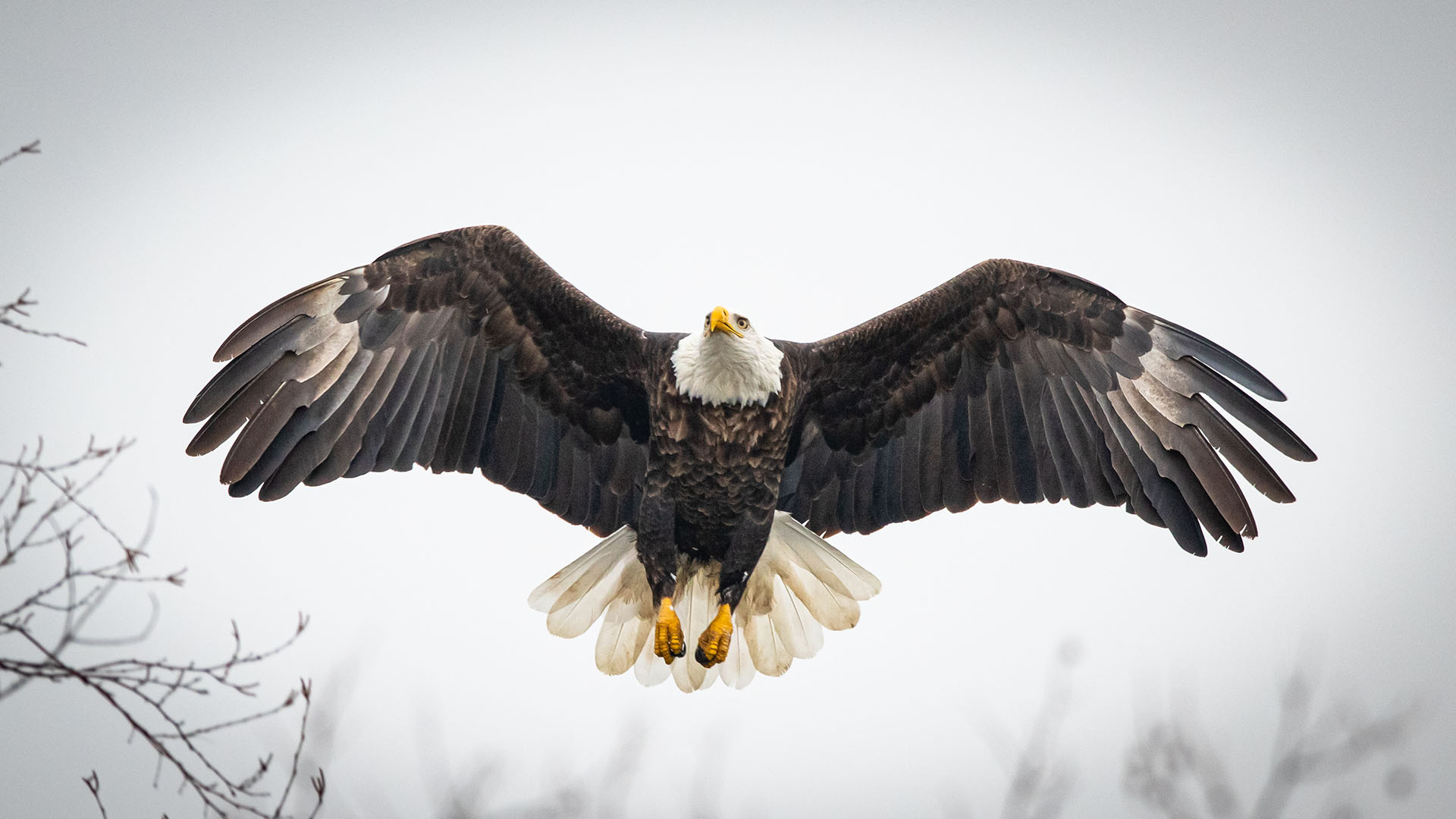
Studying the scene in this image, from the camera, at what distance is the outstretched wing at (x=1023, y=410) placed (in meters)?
4.97

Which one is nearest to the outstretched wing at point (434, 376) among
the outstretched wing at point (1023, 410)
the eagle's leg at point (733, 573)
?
the eagle's leg at point (733, 573)

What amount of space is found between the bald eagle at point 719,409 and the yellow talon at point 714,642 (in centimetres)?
1

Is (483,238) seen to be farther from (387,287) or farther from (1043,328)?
(1043,328)

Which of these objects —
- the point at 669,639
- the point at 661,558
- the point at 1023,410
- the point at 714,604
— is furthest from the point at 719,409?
the point at 1023,410

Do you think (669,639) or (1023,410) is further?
(1023,410)

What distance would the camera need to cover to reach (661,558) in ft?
16.9

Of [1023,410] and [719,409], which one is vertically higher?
[1023,410]

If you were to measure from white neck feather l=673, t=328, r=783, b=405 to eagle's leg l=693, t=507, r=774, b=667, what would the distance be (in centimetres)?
54

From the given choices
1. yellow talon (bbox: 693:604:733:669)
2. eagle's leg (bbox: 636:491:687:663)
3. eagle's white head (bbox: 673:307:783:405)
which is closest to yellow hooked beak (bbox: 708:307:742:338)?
eagle's white head (bbox: 673:307:783:405)

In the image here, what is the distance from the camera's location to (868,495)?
546cm

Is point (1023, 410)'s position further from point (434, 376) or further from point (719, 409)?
point (434, 376)

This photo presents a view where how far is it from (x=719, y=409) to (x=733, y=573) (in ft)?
2.62

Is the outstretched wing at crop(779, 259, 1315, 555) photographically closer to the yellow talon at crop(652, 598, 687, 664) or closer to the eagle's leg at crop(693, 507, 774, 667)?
the eagle's leg at crop(693, 507, 774, 667)

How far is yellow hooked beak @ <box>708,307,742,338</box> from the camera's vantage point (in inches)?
188
